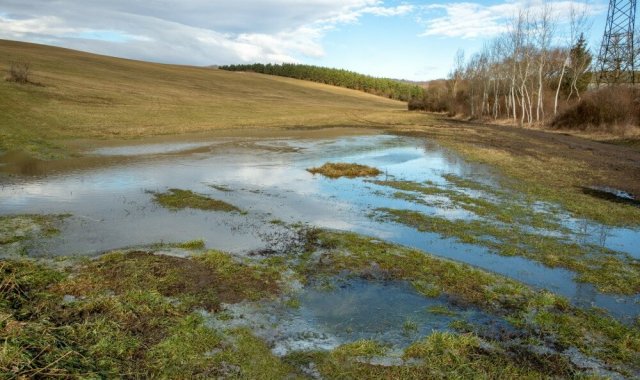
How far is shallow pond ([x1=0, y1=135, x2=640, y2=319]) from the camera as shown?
9.29 m

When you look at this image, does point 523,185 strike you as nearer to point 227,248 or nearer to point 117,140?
point 227,248

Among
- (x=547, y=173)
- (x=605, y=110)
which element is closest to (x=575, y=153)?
(x=547, y=173)

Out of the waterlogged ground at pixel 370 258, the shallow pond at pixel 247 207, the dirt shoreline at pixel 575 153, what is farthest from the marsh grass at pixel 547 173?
the shallow pond at pixel 247 207

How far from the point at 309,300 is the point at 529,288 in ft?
13.0

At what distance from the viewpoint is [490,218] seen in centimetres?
1231

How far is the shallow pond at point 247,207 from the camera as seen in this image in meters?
9.29

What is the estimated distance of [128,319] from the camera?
616 centimetres

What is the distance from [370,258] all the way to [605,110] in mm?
35499

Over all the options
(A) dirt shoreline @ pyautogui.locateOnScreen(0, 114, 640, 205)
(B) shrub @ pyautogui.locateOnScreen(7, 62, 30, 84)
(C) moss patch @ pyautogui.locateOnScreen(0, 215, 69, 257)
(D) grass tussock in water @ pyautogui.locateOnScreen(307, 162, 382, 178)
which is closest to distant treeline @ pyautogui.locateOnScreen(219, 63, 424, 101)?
(A) dirt shoreline @ pyautogui.locateOnScreen(0, 114, 640, 205)

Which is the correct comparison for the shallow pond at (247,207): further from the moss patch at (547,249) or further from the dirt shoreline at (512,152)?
the dirt shoreline at (512,152)

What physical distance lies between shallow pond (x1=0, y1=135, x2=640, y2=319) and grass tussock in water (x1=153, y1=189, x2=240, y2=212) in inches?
13.2

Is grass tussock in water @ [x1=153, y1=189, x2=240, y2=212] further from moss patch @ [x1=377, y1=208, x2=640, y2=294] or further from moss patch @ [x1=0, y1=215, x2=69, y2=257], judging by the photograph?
moss patch @ [x1=377, y1=208, x2=640, y2=294]

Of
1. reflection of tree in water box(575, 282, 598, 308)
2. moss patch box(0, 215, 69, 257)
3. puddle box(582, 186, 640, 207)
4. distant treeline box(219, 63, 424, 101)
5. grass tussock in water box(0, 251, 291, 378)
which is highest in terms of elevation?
distant treeline box(219, 63, 424, 101)

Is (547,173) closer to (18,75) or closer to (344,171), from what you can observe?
(344,171)
